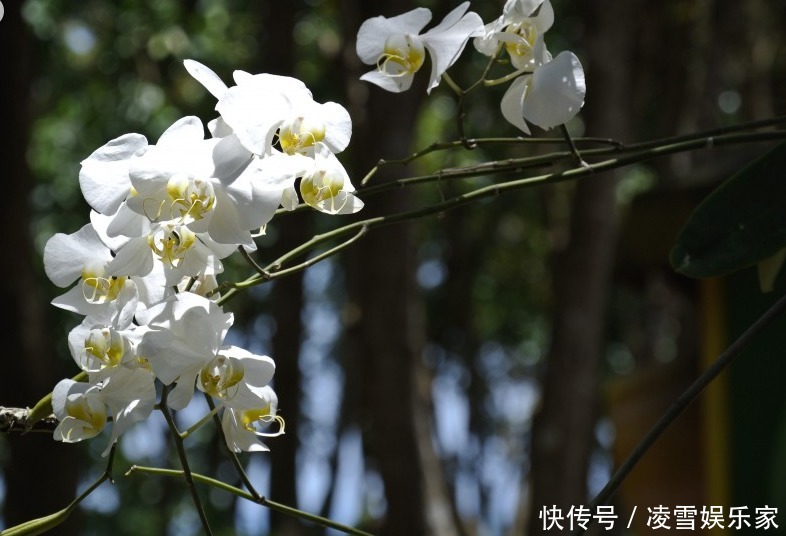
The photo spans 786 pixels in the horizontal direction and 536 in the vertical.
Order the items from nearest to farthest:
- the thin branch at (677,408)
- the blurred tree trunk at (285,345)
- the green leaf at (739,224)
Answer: the thin branch at (677,408) < the green leaf at (739,224) < the blurred tree trunk at (285,345)

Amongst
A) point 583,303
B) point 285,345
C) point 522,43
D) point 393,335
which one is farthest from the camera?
point 285,345

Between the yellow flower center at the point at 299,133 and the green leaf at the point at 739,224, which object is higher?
the green leaf at the point at 739,224

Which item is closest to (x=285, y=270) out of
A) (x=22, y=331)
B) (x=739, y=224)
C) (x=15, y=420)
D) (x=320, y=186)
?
(x=320, y=186)

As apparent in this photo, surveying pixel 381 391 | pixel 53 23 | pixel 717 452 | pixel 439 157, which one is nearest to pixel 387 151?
pixel 381 391

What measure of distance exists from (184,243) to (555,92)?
0.84 feet

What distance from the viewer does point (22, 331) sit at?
3143 millimetres

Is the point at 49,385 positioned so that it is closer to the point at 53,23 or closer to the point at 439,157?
the point at 53,23

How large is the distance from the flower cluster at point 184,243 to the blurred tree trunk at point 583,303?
2.89 m

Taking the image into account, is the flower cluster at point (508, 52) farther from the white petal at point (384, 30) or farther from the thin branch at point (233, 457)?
the thin branch at point (233, 457)

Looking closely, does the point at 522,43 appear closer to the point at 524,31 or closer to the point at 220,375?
the point at 524,31

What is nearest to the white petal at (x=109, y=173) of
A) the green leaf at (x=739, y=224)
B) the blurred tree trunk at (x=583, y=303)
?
the green leaf at (x=739, y=224)

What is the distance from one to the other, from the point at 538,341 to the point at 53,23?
5117mm

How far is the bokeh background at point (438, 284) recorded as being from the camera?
3.01 metres

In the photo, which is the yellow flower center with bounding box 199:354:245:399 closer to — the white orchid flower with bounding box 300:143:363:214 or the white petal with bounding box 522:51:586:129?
A: the white orchid flower with bounding box 300:143:363:214
